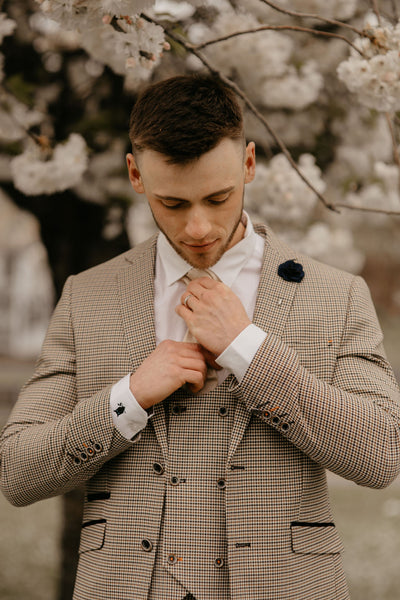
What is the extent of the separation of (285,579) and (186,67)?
2414 mm

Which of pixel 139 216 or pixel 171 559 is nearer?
pixel 171 559

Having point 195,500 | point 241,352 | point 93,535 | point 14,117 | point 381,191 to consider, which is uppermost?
point 241,352

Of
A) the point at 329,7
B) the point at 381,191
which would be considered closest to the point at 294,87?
the point at 329,7

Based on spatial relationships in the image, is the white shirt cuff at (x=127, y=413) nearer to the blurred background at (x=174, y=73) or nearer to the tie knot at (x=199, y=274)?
the tie knot at (x=199, y=274)

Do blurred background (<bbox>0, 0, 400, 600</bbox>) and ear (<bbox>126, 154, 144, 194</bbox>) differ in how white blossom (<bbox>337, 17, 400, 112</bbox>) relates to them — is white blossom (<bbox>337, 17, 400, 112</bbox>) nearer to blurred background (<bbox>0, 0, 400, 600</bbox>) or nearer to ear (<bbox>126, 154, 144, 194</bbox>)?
blurred background (<bbox>0, 0, 400, 600</bbox>)

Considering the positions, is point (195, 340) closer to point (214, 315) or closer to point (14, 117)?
point (214, 315)

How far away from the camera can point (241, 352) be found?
1.71 metres

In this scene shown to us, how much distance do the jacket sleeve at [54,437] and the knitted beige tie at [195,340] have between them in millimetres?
260

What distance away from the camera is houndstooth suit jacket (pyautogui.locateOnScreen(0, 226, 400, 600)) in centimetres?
170

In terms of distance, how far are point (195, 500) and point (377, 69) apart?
1.48 meters

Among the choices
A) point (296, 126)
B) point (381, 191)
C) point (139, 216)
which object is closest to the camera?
point (296, 126)

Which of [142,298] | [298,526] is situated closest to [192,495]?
[298,526]

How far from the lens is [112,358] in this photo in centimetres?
194

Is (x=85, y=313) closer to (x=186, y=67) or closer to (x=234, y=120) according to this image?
(x=234, y=120)
